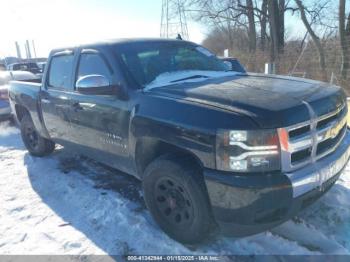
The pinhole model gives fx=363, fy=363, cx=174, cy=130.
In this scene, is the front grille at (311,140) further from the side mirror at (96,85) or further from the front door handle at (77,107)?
the front door handle at (77,107)

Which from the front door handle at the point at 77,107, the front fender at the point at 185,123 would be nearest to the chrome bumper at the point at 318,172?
the front fender at the point at 185,123

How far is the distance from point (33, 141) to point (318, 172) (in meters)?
4.85

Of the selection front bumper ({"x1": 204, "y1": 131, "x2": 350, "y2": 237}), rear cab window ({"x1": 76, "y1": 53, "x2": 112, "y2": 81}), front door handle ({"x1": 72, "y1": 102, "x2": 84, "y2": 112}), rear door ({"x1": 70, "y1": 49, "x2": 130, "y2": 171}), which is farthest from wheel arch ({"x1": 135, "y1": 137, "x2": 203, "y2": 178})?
front door handle ({"x1": 72, "y1": 102, "x2": 84, "y2": 112})

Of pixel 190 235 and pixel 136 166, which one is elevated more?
pixel 136 166

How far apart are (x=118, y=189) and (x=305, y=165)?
2426 millimetres

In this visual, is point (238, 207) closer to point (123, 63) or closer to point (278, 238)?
point (278, 238)

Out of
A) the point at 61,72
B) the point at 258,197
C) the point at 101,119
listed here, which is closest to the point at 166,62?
the point at 101,119

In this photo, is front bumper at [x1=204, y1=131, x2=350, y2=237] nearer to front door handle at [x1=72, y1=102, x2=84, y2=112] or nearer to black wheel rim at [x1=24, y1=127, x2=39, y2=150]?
front door handle at [x1=72, y1=102, x2=84, y2=112]

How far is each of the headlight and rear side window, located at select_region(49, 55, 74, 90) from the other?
8.52ft

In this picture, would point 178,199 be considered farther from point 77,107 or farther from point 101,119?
point 77,107

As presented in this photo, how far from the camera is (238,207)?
2.65 metres

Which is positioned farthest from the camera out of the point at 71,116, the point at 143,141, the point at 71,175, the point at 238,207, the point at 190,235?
the point at 71,175

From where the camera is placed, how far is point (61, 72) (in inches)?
191

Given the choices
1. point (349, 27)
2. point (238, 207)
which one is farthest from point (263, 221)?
point (349, 27)
